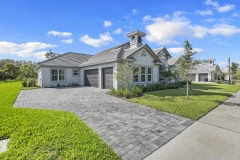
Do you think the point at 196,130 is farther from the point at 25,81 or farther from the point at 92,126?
the point at 25,81

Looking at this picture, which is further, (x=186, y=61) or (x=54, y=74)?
(x=54, y=74)

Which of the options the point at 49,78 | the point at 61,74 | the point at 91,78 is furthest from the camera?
the point at 61,74

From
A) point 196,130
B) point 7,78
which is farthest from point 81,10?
point 7,78

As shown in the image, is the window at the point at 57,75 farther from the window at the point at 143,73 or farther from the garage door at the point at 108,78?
the window at the point at 143,73

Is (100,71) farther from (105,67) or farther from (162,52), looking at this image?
(162,52)

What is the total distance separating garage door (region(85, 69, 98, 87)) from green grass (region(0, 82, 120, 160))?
12773mm

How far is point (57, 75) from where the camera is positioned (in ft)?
63.0

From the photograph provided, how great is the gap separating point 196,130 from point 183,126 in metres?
0.46

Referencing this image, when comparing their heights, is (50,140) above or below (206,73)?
below

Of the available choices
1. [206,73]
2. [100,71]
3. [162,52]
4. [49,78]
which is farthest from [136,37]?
[206,73]

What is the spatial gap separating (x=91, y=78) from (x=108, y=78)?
431cm

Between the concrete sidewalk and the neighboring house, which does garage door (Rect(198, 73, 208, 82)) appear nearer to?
the neighboring house

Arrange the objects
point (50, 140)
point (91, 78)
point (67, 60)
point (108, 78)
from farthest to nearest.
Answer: point (67, 60)
point (91, 78)
point (108, 78)
point (50, 140)

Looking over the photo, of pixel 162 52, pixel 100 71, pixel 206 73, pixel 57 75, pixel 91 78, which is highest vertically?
pixel 162 52
